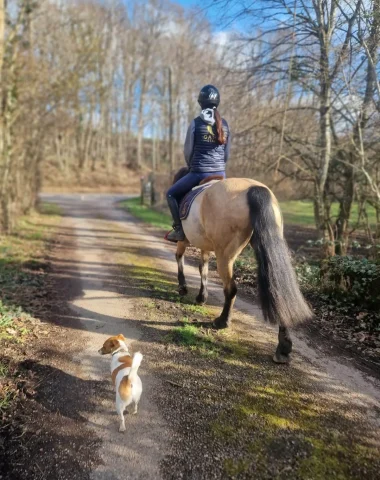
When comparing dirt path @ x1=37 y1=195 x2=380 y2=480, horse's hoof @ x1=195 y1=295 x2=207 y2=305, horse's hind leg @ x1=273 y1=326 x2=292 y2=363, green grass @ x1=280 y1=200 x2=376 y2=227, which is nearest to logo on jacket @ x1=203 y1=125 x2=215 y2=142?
horse's hoof @ x1=195 y1=295 x2=207 y2=305

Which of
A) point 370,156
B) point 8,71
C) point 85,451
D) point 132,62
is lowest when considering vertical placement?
point 85,451

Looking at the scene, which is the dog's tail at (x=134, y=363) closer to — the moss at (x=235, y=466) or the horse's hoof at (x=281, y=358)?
the moss at (x=235, y=466)

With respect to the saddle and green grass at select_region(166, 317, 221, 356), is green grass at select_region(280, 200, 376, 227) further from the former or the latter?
green grass at select_region(166, 317, 221, 356)

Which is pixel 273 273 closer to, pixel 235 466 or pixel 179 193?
pixel 235 466

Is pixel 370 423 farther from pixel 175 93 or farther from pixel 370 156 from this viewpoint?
pixel 175 93

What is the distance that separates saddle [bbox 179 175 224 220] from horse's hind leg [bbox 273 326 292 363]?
81.1 inches

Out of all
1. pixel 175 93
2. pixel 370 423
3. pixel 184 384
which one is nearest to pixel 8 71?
pixel 184 384

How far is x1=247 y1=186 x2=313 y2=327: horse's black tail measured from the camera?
10.8 ft

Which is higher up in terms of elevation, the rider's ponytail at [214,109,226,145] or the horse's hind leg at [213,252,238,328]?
the rider's ponytail at [214,109,226,145]

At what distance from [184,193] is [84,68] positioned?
11.5m

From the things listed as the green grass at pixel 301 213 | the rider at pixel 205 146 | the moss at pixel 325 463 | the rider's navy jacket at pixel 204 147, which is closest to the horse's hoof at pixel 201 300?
the rider at pixel 205 146

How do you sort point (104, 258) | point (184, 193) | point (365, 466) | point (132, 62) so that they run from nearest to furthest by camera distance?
1. point (365, 466)
2. point (184, 193)
3. point (104, 258)
4. point (132, 62)

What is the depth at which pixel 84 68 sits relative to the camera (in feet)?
43.2

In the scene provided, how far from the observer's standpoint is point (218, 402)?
9.55 feet
